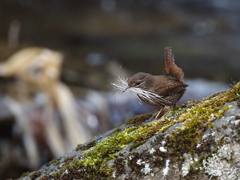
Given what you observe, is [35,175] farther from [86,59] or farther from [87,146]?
[86,59]

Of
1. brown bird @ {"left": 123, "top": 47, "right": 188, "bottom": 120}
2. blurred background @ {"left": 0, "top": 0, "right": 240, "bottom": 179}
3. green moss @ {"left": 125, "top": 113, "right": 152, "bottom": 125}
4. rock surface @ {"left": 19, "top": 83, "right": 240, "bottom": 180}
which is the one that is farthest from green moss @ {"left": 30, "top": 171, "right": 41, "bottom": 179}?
blurred background @ {"left": 0, "top": 0, "right": 240, "bottom": 179}

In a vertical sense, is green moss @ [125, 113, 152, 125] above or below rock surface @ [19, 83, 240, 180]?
above

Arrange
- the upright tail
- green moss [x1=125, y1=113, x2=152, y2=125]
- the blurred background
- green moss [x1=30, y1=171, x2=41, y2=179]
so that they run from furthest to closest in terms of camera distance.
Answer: the blurred background, the upright tail, green moss [x1=125, y1=113, x2=152, y2=125], green moss [x1=30, y1=171, x2=41, y2=179]

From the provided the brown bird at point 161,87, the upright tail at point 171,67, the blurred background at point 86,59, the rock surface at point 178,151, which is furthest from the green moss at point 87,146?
the blurred background at point 86,59

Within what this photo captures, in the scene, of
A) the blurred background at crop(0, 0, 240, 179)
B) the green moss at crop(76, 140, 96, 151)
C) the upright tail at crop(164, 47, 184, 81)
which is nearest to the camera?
the green moss at crop(76, 140, 96, 151)

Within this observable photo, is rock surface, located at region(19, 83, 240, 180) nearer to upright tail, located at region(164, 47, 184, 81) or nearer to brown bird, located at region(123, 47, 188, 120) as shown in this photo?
brown bird, located at region(123, 47, 188, 120)

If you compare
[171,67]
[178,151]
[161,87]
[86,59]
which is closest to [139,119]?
[161,87]
